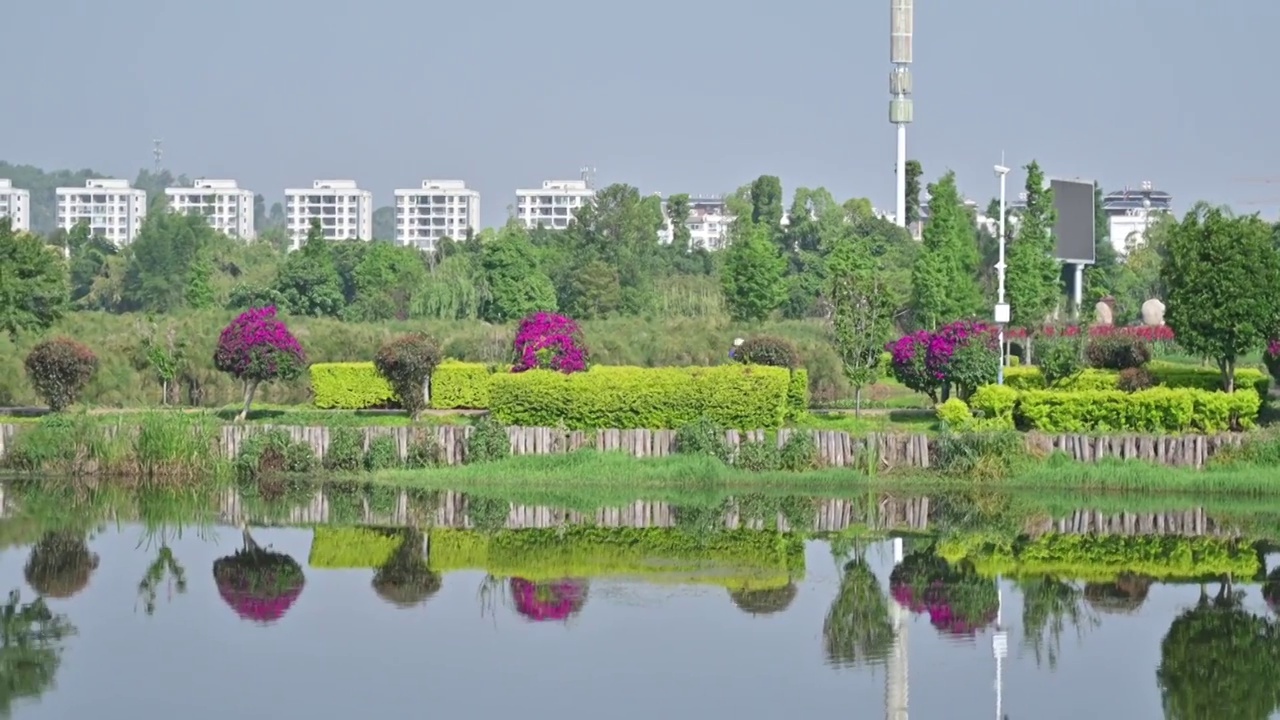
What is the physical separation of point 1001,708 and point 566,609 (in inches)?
214

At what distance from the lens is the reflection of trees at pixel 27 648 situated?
16750mm

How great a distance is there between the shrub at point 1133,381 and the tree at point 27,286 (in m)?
20.8

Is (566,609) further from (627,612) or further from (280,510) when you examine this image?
(280,510)

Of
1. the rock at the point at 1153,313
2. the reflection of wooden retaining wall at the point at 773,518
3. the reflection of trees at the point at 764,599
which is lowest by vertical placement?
the reflection of trees at the point at 764,599

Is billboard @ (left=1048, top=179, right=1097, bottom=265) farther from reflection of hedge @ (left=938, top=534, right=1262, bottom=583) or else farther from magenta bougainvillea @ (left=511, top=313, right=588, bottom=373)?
reflection of hedge @ (left=938, top=534, right=1262, bottom=583)

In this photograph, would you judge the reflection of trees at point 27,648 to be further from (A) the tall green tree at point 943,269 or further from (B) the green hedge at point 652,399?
(A) the tall green tree at point 943,269

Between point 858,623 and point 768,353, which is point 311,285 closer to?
point 768,353

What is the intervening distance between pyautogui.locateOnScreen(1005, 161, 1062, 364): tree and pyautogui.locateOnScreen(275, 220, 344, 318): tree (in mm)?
25192

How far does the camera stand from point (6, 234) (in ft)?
126

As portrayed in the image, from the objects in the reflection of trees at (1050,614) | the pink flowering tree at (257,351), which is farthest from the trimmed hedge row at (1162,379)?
the pink flowering tree at (257,351)

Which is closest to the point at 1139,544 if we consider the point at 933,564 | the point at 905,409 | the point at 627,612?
the point at 933,564

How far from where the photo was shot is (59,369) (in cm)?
3238

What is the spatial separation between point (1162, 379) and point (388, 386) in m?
13.7

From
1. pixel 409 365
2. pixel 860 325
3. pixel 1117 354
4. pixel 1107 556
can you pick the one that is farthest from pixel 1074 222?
pixel 1107 556
